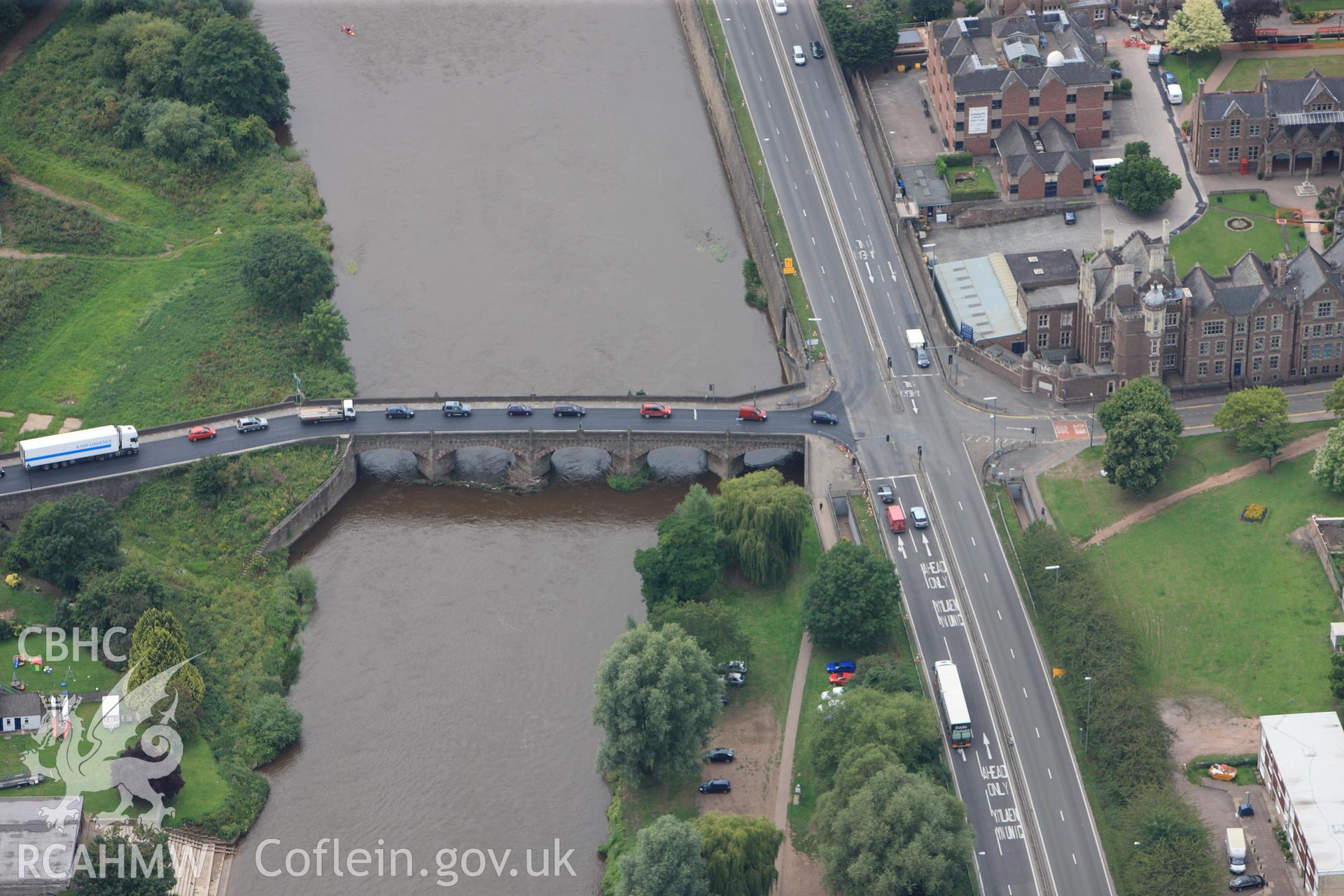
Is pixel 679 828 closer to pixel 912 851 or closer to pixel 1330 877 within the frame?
pixel 912 851

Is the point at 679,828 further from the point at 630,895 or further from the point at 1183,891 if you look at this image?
the point at 1183,891

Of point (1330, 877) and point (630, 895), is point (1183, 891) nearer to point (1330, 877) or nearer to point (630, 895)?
Result: point (1330, 877)

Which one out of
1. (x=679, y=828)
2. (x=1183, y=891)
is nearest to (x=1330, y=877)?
(x=1183, y=891)

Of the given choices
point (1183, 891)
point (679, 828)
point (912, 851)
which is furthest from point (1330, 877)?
point (679, 828)

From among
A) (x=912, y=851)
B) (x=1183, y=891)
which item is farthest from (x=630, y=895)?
(x=1183, y=891)

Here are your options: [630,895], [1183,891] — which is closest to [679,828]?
[630,895]
